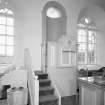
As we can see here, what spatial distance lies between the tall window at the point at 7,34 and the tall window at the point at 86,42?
347 centimetres

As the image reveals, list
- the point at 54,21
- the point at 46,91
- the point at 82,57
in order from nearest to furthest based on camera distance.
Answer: the point at 46,91
the point at 54,21
the point at 82,57

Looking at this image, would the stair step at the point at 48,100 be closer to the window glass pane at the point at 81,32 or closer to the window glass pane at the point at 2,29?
the window glass pane at the point at 2,29

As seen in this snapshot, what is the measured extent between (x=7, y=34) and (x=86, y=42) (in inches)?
166

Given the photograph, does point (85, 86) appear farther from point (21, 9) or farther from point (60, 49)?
point (21, 9)

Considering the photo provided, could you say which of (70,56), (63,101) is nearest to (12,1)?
(70,56)

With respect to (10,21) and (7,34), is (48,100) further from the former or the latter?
(10,21)

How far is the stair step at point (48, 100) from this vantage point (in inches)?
142

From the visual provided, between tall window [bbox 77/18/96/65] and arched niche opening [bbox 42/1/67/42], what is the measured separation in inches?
50.9

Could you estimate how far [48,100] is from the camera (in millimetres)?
3664

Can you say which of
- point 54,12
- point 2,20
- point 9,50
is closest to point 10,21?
point 2,20

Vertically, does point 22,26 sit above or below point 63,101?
above

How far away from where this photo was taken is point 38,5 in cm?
508

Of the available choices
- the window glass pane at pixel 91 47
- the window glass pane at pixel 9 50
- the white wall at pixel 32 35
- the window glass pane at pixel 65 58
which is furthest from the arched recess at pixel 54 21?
the window glass pane at pixel 91 47

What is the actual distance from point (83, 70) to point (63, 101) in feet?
5.85
